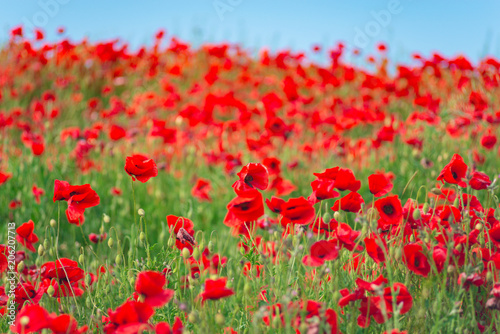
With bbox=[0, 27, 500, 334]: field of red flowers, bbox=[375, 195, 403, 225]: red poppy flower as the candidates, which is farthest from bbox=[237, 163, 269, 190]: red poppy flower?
bbox=[375, 195, 403, 225]: red poppy flower

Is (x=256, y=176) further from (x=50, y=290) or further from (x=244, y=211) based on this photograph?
(x=50, y=290)

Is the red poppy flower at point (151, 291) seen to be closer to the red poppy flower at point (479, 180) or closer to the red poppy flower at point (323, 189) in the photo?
the red poppy flower at point (323, 189)

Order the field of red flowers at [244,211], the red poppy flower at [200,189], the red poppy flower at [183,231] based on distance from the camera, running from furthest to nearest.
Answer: the red poppy flower at [200,189] → the red poppy flower at [183,231] → the field of red flowers at [244,211]

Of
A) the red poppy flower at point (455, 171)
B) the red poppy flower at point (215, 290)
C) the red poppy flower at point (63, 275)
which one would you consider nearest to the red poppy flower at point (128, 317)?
the red poppy flower at point (215, 290)

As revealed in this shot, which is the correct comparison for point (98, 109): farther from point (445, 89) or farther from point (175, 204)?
point (445, 89)

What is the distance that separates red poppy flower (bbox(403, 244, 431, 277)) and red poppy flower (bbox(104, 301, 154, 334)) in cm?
70

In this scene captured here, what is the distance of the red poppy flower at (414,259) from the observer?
1370 millimetres

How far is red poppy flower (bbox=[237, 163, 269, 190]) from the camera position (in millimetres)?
1538

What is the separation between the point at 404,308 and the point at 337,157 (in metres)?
2.68

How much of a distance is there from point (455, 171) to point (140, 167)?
3.30 ft

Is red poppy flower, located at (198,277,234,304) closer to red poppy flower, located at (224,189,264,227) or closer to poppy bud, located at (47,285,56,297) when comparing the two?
red poppy flower, located at (224,189,264,227)

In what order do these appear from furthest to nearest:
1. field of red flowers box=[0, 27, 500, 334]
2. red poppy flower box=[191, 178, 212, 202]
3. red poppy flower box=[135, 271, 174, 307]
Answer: red poppy flower box=[191, 178, 212, 202] < field of red flowers box=[0, 27, 500, 334] < red poppy flower box=[135, 271, 174, 307]

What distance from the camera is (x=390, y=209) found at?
1.59 m

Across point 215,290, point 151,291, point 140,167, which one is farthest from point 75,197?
point 215,290
